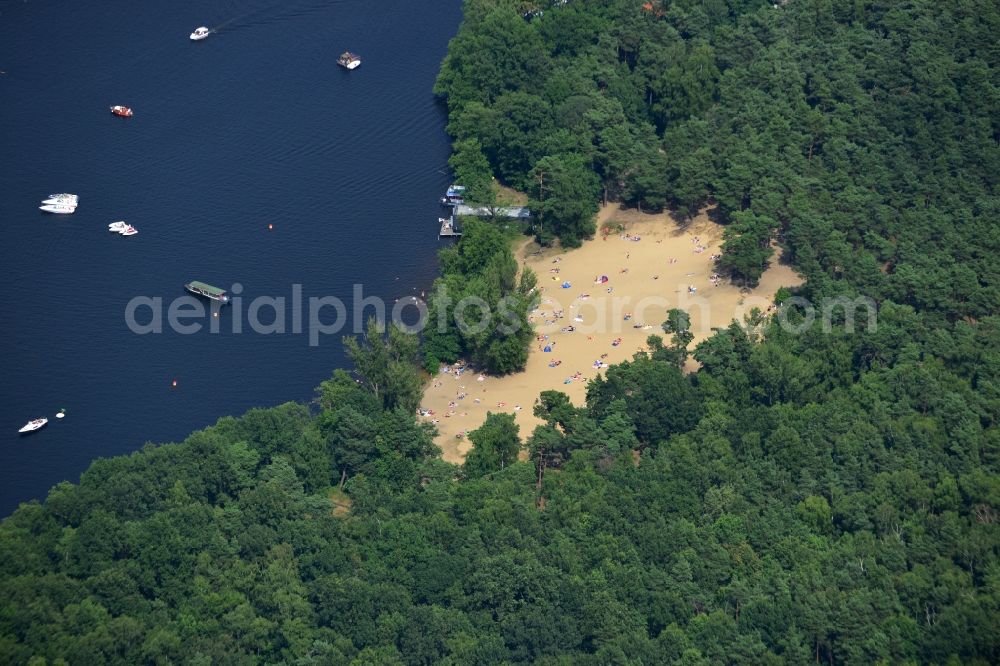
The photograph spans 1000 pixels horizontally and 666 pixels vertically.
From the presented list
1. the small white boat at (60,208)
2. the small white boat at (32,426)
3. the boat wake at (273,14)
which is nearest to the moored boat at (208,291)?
the small white boat at (60,208)

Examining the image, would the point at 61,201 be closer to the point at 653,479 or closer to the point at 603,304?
the point at 603,304

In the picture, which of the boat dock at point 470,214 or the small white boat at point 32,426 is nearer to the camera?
the small white boat at point 32,426

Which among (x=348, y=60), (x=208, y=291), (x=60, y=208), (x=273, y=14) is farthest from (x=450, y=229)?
(x=273, y=14)

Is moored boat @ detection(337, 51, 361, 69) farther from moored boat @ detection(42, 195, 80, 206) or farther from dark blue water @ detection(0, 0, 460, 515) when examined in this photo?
moored boat @ detection(42, 195, 80, 206)

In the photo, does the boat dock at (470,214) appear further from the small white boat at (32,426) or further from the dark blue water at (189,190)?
the small white boat at (32,426)

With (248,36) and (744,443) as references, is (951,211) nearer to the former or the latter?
(744,443)

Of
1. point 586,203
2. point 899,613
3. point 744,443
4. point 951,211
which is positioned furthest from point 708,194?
point 899,613

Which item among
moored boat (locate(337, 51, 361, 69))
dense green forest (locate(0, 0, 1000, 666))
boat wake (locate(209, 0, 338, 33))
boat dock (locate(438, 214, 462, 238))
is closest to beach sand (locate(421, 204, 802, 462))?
dense green forest (locate(0, 0, 1000, 666))

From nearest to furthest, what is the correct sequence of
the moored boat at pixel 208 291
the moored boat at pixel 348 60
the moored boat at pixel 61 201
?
1. the moored boat at pixel 208 291
2. the moored boat at pixel 61 201
3. the moored boat at pixel 348 60
